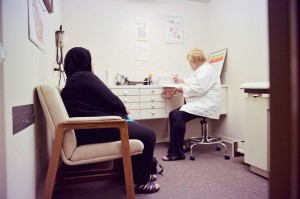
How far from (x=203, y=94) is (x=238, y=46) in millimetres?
1000

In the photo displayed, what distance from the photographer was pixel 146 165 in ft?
5.35

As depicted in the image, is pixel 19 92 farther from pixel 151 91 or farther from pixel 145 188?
pixel 151 91

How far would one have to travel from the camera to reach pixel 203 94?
2605 mm

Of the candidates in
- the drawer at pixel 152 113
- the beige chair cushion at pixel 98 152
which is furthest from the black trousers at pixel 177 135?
the beige chair cushion at pixel 98 152

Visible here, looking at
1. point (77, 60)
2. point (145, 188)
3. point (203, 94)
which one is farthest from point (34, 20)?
point (203, 94)

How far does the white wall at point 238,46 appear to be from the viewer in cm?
270

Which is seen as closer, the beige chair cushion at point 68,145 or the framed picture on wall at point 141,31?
the beige chair cushion at point 68,145

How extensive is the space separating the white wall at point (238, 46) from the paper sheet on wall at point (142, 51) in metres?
1.12

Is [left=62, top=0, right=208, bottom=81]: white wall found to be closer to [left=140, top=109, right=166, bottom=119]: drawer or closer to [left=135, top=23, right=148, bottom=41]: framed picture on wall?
[left=135, top=23, right=148, bottom=41]: framed picture on wall

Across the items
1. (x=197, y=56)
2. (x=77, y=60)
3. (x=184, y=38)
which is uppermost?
(x=184, y=38)

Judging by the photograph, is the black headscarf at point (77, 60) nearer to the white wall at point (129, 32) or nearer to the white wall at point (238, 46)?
the white wall at point (129, 32)

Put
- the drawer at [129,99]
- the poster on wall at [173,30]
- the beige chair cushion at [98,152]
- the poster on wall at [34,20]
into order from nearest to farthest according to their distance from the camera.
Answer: the poster on wall at [34,20] < the beige chair cushion at [98,152] < the drawer at [129,99] < the poster on wall at [173,30]

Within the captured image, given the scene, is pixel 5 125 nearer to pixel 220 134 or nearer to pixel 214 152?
pixel 214 152

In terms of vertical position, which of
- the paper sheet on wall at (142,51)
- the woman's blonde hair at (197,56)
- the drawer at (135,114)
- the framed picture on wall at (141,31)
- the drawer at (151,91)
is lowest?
the drawer at (135,114)
